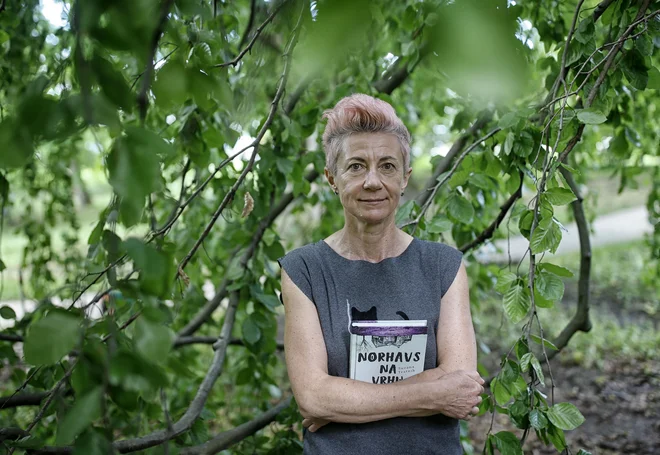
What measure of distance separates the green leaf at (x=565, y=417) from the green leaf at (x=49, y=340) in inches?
46.3

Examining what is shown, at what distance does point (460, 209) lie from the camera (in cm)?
200

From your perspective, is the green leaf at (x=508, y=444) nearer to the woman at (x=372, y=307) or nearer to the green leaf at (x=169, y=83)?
the woman at (x=372, y=307)

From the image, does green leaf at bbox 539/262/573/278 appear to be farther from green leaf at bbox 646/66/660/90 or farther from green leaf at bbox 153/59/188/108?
green leaf at bbox 153/59/188/108

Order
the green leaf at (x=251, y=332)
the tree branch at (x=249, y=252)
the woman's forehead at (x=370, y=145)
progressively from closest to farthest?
the woman's forehead at (x=370, y=145) < the green leaf at (x=251, y=332) < the tree branch at (x=249, y=252)

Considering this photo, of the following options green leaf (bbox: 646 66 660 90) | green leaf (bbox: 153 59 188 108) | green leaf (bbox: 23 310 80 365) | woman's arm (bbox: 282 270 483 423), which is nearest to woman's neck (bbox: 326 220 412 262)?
woman's arm (bbox: 282 270 483 423)

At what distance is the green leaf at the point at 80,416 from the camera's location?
0.59 meters

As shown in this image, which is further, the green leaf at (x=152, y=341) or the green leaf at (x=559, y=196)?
the green leaf at (x=559, y=196)

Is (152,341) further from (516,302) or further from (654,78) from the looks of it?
(654,78)

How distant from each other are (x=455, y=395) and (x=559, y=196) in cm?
59

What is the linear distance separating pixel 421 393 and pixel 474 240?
3.27 feet

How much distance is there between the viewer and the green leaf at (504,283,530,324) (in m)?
1.48

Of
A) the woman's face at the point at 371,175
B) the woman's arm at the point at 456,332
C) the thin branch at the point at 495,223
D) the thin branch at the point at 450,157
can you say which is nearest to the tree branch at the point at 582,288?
the thin branch at the point at 450,157

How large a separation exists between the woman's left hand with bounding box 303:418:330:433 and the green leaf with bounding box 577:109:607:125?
1.03m

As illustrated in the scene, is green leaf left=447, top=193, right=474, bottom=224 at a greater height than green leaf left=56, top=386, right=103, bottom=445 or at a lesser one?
greater
